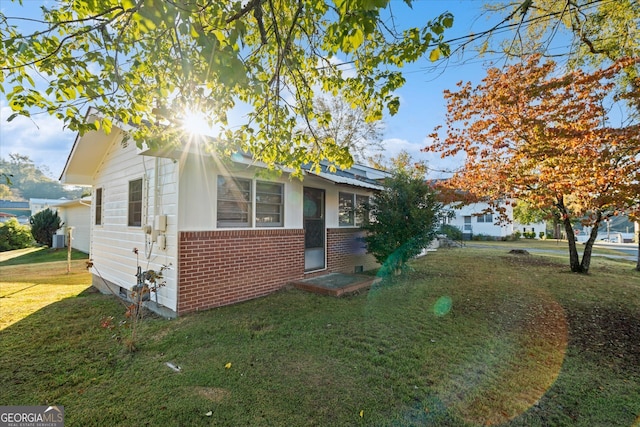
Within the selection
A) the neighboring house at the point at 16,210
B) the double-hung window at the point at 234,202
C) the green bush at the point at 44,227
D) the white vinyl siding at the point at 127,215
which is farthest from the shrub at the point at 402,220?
the neighboring house at the point at 16,210

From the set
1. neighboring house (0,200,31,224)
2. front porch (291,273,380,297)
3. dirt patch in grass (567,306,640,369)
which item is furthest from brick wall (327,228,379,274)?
neighboring house (0,200,31,224)

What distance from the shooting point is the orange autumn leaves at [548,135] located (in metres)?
6.16

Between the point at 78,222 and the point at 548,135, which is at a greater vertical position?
the point at 548,135

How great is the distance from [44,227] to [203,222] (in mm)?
20192

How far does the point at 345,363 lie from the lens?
362 cm

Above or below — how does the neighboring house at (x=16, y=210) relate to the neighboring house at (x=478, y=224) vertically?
above

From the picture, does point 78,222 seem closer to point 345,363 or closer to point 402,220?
point 402,220

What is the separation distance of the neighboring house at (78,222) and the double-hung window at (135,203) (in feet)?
40.7

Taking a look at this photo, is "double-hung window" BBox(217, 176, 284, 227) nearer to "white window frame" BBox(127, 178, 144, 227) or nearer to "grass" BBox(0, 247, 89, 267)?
"white window frame" BBox(127, 178, 144, 227)

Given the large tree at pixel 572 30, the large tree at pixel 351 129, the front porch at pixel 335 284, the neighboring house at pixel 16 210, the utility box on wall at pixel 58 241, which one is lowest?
the front porch at pixel 335 284

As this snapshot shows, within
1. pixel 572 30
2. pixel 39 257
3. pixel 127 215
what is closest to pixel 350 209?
pixel 127 215

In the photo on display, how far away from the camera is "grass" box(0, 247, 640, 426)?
2.76 meters

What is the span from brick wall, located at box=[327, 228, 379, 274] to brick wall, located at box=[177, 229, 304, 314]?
1.46 m

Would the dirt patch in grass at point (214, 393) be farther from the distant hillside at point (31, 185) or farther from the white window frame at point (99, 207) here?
the distant hillside at point (31, 185)
